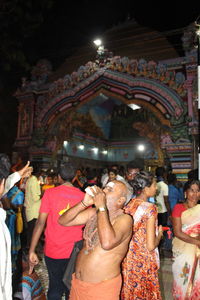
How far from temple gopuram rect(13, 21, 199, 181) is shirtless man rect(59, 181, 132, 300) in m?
6.89

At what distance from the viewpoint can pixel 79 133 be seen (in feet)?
54.3

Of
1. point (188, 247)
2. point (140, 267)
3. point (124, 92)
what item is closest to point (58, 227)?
point (140, 267)

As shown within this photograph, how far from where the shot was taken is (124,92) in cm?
962

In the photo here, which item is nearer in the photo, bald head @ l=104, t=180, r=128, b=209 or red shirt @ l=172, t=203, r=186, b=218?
bald head @ l=104, t=180, r=128, b=209

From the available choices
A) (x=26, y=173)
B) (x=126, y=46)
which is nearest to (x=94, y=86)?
(x=126, y=46)

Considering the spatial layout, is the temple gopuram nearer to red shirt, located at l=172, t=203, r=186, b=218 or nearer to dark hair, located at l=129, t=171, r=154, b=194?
red shirt, located at l=172, t=203, r=186, b=218

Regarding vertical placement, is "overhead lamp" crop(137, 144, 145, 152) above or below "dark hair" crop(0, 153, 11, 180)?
above

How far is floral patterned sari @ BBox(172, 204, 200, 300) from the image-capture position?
120 inches

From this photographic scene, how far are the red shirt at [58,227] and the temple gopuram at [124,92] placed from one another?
6.27 meters

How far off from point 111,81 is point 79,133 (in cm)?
717

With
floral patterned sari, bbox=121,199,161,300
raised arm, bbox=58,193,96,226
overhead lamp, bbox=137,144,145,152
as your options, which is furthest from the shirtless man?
overhead lamp, bbox=137,144,145,152

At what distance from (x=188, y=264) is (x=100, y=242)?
176 centimetres

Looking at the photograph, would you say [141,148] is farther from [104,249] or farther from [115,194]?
[104,249]

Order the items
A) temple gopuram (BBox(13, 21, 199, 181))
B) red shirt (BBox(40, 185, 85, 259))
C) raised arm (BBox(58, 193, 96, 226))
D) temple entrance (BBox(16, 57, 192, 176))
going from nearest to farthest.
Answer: raised arm (BBox(58, 193, 96, 226)) → red shirt (BBox(40, 185, 85, 259)) → temple gopuram (BBox(13, 21, 199, 181)) → temple entrance (BBox(16, 57, 192, 176))
